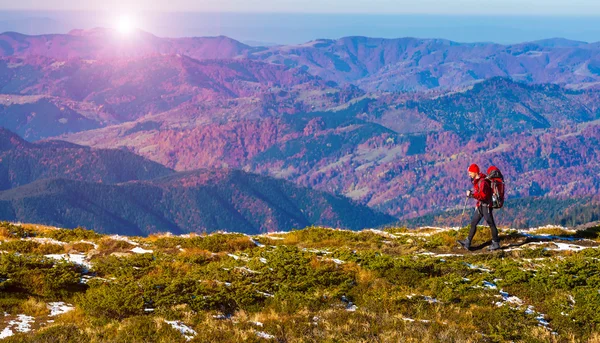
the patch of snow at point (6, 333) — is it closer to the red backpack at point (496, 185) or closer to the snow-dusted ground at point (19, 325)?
the snow-dusted ground at point (19, 325)

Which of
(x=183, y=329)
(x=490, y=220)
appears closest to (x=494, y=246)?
(x=490, y=220)

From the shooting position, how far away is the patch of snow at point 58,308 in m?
18.5

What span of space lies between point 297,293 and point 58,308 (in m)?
7.89

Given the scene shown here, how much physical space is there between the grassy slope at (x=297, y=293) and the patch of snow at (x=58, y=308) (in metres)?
0.34

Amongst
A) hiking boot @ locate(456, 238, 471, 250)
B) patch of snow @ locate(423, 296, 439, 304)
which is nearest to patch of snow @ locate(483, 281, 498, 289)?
patch of snow @ locate(423, 296, 439, 304)

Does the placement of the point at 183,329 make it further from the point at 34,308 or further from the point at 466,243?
the point at 466,243

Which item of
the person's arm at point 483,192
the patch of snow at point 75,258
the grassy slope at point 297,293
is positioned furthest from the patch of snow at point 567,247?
the patch of snow at point 75,258

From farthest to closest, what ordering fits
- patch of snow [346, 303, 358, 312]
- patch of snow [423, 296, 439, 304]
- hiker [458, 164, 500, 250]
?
hiker [458, 164, 500, 250]
patch of snow [423, 296, 439, 304]
patch of snow [346, 303, 358, 312]

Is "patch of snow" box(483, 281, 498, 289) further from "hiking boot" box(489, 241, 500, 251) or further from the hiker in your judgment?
"hiking boot" box(489, 241, 500, 251)

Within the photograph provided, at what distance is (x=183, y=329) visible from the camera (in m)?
17.3

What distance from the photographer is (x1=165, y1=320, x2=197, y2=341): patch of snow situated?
16.9 metres

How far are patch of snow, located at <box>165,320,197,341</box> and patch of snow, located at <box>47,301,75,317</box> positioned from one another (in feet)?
11.7

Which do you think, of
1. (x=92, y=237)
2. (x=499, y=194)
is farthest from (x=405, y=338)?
(x=92, y=237)

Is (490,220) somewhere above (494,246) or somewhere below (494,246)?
above
